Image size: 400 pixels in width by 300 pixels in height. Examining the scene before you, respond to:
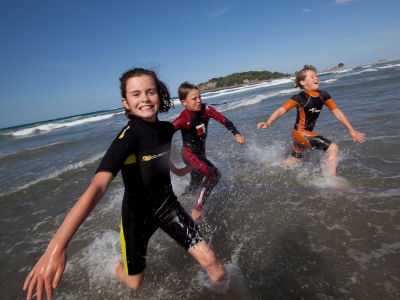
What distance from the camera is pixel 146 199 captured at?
2.46 metres

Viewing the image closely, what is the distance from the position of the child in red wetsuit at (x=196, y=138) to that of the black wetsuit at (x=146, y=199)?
1529 mm

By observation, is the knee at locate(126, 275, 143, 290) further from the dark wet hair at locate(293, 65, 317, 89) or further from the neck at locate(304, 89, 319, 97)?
the dark wet hair at locate(293, 65, 317, 89)

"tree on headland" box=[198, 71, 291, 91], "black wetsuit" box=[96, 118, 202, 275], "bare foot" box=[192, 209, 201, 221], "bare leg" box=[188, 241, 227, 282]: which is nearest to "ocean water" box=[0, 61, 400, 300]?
"bare foot" box=[192, 209, 201, 221]

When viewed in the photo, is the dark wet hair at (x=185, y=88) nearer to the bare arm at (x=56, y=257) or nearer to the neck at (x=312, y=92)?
the neck at (x=312, y=92)

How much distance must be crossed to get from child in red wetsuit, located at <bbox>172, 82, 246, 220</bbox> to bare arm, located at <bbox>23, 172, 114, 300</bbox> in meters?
2.43

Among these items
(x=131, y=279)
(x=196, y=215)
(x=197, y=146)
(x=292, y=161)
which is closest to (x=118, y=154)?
(x=131, y=279)

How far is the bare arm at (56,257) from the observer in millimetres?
1412

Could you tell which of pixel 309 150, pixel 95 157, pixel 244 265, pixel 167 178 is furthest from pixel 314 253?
pixel 95 157

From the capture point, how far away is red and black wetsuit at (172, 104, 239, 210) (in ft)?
13.5

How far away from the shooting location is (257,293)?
242 centimetres

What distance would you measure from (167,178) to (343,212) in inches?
92.6

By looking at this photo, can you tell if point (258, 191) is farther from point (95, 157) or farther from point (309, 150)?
point (95, 157)

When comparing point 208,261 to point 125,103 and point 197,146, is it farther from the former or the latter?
point 197,146

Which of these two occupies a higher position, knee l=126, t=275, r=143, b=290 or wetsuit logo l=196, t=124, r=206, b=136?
wetsuit logo l=196, t=124, r=206, b=136
